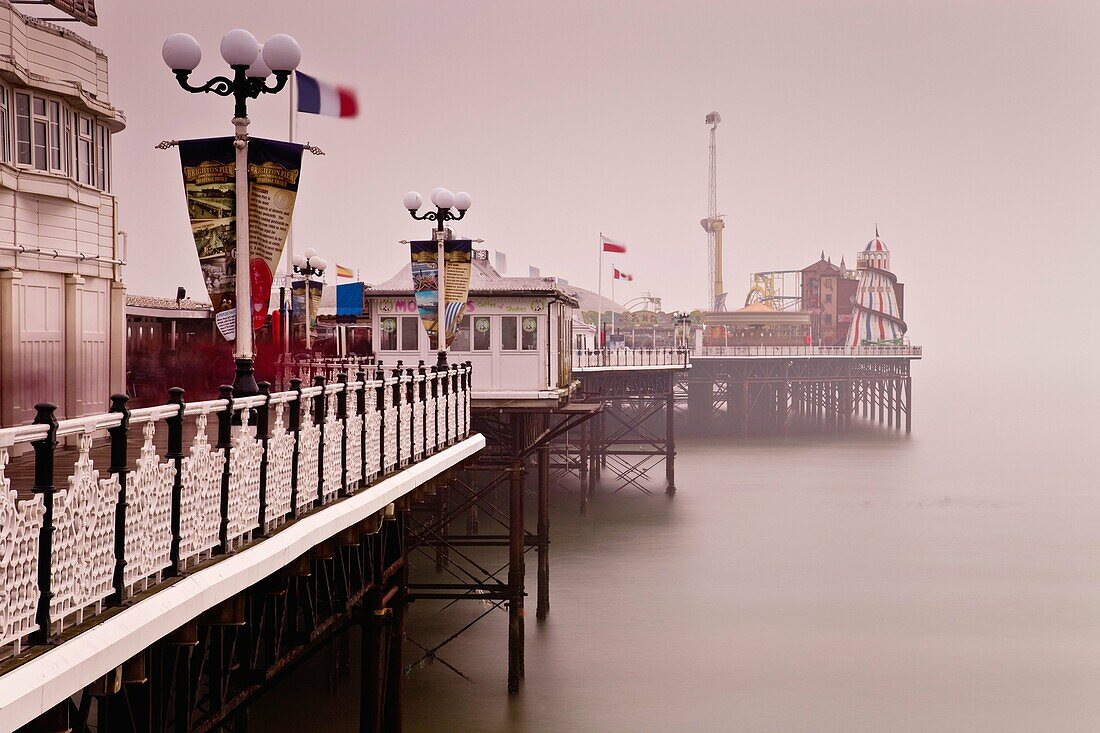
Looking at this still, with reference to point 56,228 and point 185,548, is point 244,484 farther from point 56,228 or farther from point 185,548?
point 56,228

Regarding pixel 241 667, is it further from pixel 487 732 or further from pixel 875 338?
pixel 875 338

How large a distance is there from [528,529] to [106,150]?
22247mm

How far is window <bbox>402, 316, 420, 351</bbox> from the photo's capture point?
24.0m

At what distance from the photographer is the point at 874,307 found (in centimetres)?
9750

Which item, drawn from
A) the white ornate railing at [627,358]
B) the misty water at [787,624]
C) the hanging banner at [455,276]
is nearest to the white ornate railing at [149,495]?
the hanging banner at [455,276]

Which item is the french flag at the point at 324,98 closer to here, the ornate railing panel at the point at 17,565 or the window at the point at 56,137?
the window at the point at 56,137

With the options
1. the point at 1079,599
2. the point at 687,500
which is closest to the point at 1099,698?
the point at 1079,599

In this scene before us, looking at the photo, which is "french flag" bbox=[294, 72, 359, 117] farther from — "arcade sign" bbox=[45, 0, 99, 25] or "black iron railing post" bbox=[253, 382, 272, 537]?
"black iron railing post" bbox=[253, 382, 272, 537]

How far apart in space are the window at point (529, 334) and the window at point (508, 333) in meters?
0.13

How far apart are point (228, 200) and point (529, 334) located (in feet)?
45.7

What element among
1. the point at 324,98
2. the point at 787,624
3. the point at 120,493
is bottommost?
the point at 787,624

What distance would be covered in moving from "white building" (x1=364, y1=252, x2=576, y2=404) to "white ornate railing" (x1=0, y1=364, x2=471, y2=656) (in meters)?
12.4

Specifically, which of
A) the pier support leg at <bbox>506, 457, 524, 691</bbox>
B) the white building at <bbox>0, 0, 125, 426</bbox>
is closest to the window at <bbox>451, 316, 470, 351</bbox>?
the pier support leg at <bbox>506, 457, 524, 691</bbox>

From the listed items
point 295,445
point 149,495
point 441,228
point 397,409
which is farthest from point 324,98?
point 149,495
